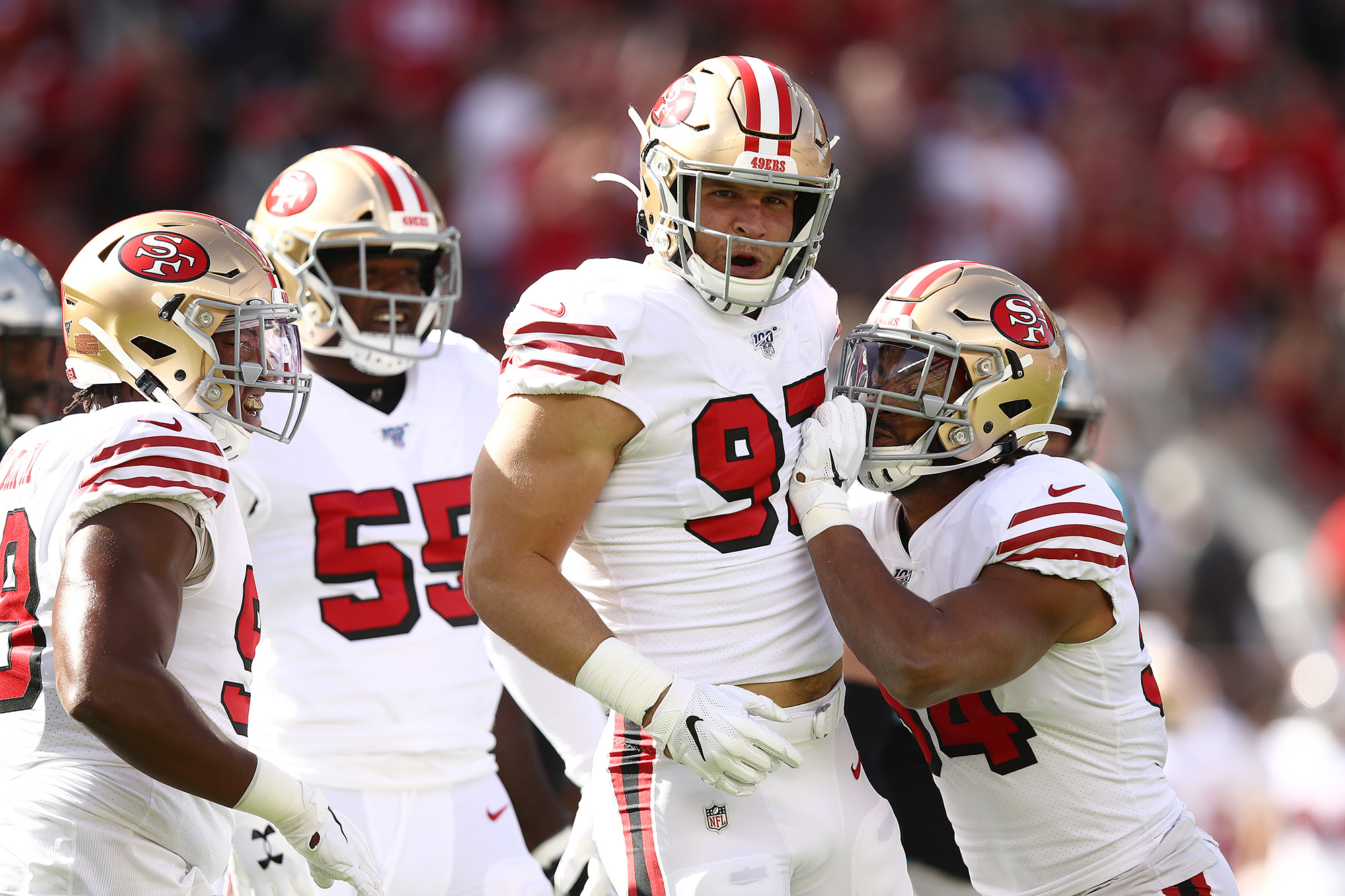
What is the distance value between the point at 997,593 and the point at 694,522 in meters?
0.59

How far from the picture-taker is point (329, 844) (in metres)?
2.57

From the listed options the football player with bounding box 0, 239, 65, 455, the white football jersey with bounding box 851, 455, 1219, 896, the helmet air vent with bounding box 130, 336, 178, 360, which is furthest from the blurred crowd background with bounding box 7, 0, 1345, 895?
the helmet air vent with bounding box 130, 336, 178, 360

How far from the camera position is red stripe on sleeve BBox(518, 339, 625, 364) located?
2574mm

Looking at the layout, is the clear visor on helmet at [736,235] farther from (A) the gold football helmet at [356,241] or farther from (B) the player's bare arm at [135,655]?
(B) the player's bare arm at [135,655]

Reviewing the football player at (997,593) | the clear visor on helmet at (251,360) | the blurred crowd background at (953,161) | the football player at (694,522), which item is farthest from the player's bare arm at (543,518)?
the blurred crowd background at (953,161)

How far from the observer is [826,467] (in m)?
2.77

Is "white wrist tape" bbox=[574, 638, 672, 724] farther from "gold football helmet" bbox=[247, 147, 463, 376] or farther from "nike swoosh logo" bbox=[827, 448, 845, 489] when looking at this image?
"gold football helmet" bbox=[247, 147, 463, 376]

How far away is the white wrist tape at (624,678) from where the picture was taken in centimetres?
248

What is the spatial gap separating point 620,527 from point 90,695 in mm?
962

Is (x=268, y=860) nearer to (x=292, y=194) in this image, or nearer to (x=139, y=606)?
(x=139, y=606)

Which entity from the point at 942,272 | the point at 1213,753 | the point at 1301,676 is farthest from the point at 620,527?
the point at 1301,676

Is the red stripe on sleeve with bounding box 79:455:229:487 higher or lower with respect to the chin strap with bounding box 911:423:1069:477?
higher

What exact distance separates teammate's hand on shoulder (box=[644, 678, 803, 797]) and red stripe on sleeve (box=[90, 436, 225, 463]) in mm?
914

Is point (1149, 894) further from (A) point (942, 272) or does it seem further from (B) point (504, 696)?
(B) point (504, 696)
